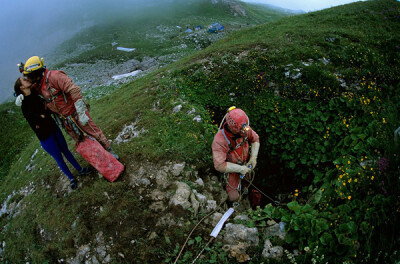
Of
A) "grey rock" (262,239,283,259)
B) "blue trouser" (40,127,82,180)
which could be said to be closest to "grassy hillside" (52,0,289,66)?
"blue trouser" (40,127,82,180)

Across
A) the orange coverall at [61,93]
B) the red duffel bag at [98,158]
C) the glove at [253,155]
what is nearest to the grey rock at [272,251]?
the glove at [253,155]

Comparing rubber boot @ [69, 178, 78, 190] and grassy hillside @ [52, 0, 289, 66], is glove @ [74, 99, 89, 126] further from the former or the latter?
grassy hillside @ [52, 0, 289, 66]

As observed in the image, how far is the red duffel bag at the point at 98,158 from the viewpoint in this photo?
5.68 metres

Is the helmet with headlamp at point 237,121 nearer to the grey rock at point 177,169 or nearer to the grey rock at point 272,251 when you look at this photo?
the grey rock at point 177,169

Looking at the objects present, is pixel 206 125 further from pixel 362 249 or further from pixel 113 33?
pixel 113 33

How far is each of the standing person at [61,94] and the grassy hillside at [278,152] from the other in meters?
1.74

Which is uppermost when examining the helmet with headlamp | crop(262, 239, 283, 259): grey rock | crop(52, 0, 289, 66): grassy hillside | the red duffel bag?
crop(52, 0, 289, 66): grassy hillside

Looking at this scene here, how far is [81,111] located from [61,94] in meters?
0.70

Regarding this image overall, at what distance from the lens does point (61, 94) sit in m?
5.32

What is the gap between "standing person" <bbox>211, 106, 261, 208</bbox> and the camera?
5.14 meters

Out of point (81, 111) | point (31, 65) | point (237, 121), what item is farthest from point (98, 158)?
point (237, 121)

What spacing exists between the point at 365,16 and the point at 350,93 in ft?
31.6

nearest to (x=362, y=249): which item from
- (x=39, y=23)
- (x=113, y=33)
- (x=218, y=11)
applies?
(x=113, y=33)

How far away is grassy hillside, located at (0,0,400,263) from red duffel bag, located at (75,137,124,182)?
326mm
